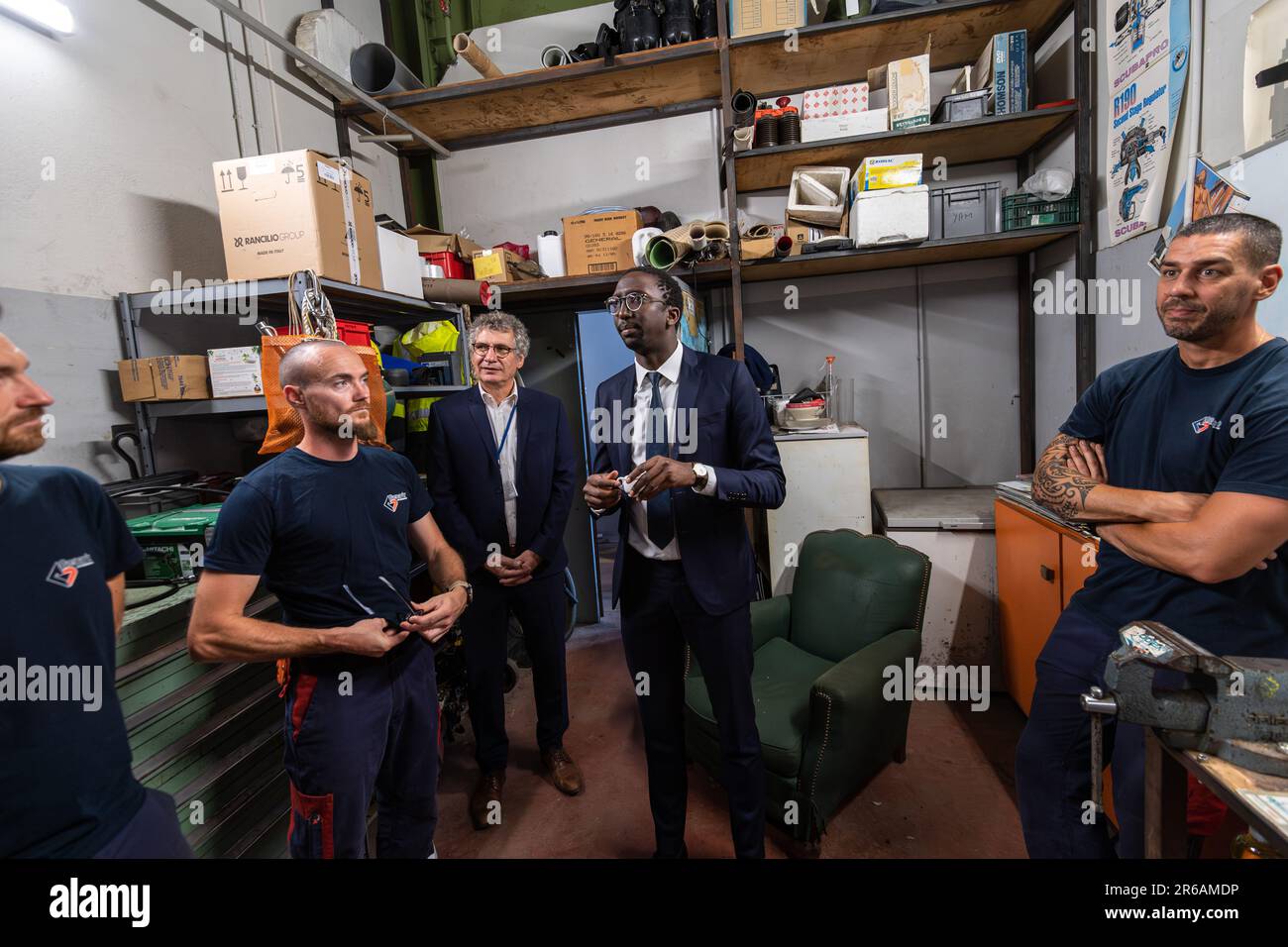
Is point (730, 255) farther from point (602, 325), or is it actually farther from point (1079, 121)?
point (1079, 121)

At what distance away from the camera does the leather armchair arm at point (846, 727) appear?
1.78m

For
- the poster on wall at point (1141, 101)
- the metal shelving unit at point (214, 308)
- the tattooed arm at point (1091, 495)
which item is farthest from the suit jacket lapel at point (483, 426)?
the poster on wall at point (1141, 101)

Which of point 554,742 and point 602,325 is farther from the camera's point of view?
point 602,325

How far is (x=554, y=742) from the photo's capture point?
2350 millimetres

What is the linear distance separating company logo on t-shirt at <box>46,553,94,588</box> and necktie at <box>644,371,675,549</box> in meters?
1.19

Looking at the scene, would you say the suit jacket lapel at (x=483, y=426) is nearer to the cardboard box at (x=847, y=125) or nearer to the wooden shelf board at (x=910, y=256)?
the wooden shelf board at (x=910, y=256)

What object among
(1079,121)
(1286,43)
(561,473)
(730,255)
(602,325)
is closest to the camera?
(1286,43)

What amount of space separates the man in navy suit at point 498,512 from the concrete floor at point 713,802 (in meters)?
0.12

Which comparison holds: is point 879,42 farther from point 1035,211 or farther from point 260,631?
point 260,631

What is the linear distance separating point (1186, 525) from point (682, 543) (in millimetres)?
1070

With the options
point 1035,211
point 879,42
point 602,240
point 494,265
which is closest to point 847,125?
point 879,42

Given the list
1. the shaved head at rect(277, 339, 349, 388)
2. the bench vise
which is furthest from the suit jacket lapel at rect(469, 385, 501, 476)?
the bench vise
